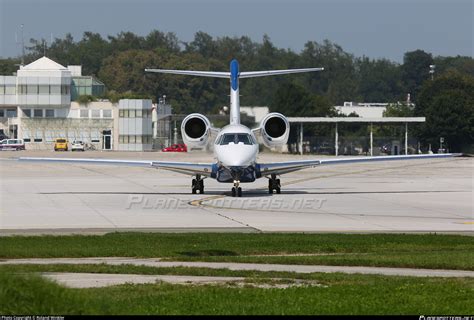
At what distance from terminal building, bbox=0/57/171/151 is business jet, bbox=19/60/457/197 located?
236 feet

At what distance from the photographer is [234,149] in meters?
40.7

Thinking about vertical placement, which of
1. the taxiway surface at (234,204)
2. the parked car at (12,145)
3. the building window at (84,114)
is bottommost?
the taxiway surface at (234,204)

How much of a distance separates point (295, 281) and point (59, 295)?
23.5 feet

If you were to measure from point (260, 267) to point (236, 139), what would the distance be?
2129 centimetres

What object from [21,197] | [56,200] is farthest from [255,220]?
[21,197]

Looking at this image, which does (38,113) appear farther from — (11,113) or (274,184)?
(274,184)

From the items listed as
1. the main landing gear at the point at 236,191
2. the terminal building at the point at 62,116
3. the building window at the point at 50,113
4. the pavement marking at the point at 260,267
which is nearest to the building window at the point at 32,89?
the terminal building at the point at 62,116

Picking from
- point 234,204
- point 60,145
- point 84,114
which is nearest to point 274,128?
point 234,204

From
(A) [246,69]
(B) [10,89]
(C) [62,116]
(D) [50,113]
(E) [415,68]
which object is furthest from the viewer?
(E) [415,68]

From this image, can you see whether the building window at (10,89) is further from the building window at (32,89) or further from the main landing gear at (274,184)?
the main landing gear at (274,184)

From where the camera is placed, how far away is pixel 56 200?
131 ft

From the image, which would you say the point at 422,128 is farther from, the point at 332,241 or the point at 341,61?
the point at 332,241

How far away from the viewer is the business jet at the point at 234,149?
4081cm

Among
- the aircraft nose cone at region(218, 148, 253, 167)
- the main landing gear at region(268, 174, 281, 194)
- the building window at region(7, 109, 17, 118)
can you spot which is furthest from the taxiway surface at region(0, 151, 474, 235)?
the building window at region(7, 109, 17, 118)
